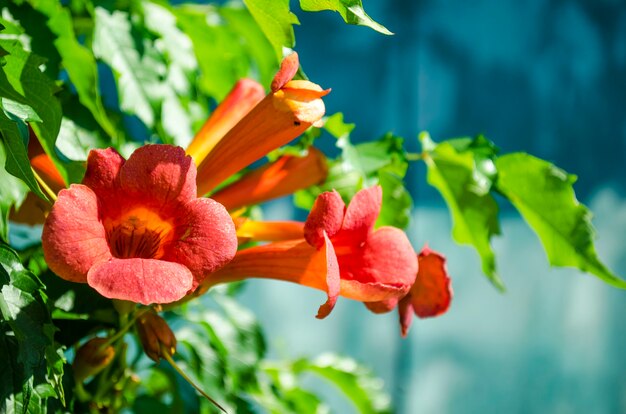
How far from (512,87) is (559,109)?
0.86ft

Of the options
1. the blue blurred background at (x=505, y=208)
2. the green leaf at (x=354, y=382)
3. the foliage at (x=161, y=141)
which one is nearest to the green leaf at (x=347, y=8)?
the foliage at (x=161, y=141)

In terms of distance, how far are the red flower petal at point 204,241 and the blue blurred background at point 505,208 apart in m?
2.00

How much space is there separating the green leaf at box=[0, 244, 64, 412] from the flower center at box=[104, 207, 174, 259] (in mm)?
74

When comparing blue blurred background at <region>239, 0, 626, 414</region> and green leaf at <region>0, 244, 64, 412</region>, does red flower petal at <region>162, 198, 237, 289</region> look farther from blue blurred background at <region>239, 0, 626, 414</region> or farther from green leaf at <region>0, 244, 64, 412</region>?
blue blurred background at <region>239, 0, 626, 414</region>

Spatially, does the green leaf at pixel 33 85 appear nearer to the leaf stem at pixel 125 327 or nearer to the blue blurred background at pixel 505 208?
the leaf stem at pixel 125 327

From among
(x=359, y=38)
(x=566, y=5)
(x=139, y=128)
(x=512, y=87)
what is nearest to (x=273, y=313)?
(x=139, y=128)

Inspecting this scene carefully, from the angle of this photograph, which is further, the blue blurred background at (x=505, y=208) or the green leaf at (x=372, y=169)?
the blue blurred background at (x=505, y=208)

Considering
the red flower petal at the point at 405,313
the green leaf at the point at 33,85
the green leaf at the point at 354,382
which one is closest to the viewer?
the green leaf at the point at 33,85

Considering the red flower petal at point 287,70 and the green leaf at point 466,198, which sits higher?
the red flower petal at point 287,70

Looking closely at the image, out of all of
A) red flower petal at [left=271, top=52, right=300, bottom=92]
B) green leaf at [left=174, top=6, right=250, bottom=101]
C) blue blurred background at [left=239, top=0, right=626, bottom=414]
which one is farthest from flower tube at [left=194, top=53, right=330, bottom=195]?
blue blurred background at [left=239, top=0, right=626, bottom=414]

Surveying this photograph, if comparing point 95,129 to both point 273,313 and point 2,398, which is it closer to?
point 2,398

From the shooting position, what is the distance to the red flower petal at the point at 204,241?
602 mm

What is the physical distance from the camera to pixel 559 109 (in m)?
3.17

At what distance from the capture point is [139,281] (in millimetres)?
561
